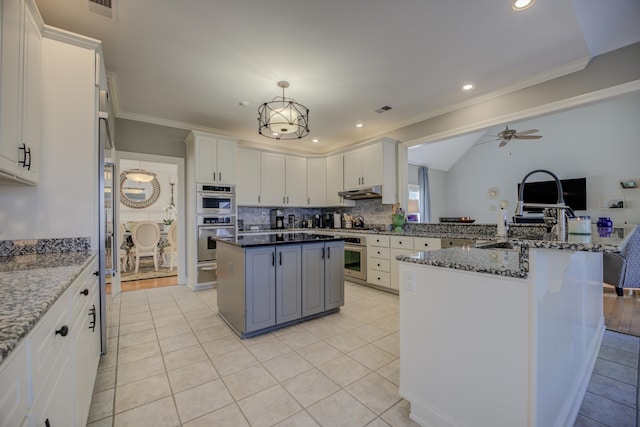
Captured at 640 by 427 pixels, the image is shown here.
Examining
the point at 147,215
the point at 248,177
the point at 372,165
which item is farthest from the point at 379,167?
the point at 147,215

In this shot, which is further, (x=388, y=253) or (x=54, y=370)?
(x=388, y=253)

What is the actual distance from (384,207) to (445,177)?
4239 mm

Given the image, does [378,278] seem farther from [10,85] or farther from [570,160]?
[570,160]

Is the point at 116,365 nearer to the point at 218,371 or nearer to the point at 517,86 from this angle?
the point at 218,371

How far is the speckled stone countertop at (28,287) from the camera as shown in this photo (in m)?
0.65

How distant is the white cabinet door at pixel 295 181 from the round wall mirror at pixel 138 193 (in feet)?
16.4

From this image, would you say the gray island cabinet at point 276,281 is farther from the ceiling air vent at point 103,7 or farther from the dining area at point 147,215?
the dining area at point 147,215

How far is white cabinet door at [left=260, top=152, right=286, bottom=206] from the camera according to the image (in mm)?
5277

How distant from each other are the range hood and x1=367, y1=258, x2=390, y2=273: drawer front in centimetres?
115

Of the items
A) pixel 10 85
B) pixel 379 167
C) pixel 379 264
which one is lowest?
pixel 379 264

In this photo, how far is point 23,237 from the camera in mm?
1776

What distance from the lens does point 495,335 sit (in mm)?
1264

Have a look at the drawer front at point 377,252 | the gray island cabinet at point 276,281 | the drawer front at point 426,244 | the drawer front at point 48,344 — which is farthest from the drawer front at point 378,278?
the drawer front at point 48,344

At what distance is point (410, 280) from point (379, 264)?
2786 millimetres
